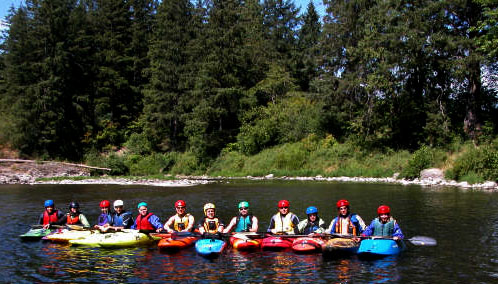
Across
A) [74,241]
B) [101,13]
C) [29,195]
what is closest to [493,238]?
[74,241]

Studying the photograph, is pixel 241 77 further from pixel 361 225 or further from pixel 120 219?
pixel 361 225

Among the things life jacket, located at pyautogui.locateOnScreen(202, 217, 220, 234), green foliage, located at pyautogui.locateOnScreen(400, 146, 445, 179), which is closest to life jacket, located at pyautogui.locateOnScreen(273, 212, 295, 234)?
life jacket, located at pyautogui.locateOnScreen(202, 217, 220, 234)

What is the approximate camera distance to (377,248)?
1165 cm

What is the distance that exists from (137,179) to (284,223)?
26.7 meters

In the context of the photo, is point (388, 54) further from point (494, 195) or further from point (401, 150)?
point (494, 195)

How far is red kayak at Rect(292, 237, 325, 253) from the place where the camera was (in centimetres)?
1209

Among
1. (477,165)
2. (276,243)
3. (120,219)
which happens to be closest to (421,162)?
(477,165)

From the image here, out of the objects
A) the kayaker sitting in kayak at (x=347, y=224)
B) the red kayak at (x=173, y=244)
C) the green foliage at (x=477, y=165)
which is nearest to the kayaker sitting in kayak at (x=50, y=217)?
the red kayak at (x=173, y=244)

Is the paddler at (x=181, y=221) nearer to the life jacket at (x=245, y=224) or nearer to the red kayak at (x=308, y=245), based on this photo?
the life jacket at (x=245, y=224)

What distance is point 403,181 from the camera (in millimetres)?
31047

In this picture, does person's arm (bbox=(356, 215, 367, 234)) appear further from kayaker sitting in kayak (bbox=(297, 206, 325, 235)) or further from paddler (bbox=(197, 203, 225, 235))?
paddler (bbox=(197, 203, 225, 235))

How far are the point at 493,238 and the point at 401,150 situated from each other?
2362 centimetres

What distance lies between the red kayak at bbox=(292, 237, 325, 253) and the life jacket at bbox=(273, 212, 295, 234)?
1.04 meters

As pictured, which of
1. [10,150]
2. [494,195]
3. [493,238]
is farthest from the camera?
[10,150]
